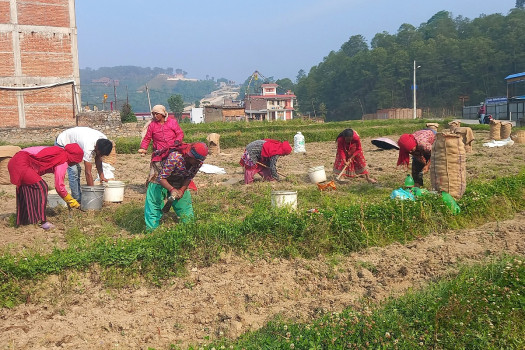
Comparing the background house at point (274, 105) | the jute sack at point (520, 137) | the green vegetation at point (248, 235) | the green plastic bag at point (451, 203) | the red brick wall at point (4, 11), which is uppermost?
the red brick wall at point (4, 11)

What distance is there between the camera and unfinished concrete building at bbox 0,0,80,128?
76.4ft

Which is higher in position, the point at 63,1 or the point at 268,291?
the point at 63,1

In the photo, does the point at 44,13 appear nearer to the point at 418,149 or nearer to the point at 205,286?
the point at 418,149

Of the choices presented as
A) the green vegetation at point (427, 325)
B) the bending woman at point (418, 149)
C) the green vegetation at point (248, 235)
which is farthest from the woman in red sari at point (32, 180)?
the bending woman at point (418, 149)

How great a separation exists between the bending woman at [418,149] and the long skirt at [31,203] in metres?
4.83

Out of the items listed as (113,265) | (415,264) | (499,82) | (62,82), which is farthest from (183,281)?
(499,82)

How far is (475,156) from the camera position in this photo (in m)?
→ 11.8

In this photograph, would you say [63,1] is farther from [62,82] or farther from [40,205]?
[40,205]

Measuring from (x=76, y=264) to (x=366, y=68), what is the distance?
2681 inches

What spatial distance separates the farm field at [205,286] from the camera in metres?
3.72

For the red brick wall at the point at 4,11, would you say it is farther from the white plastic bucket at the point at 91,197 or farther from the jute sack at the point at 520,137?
the jute sack at the point at 520,137

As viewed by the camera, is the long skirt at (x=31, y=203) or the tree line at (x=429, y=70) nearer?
the long skirt at (x=31, y=203)

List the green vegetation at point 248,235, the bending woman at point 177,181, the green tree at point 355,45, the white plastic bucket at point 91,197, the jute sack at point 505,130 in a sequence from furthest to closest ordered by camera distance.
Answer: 1. the green tree at point 355,45
2. the jute sack at point 505,130
3. the white plastic bucket at point 91,197
4. the bending woman at point 177,181
5. the green vegetation at point 248,235

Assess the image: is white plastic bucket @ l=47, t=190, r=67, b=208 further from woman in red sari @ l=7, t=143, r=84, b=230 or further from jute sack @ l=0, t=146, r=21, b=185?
jute sack @ l=0, t=146, r=21, b=185
